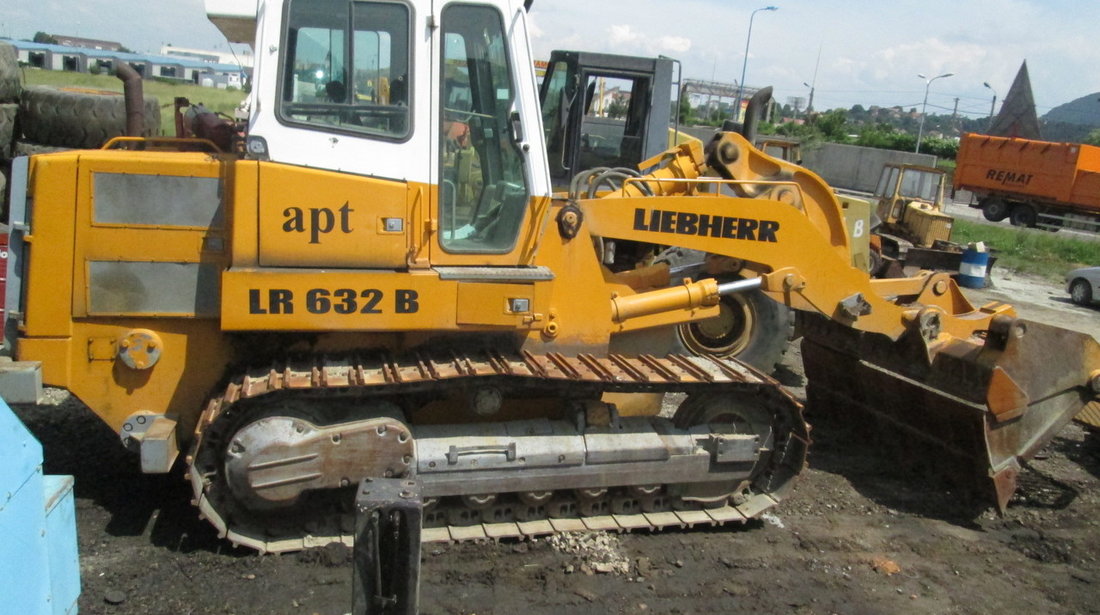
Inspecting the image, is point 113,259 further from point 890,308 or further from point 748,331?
point 748,331

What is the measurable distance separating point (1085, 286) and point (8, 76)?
16.1 meters

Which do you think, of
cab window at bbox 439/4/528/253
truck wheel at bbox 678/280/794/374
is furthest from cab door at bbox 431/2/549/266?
truck wheel at bbox 678/280/794/374

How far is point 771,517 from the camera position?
5.72m

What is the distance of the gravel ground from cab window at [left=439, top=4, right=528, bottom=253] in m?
1.77

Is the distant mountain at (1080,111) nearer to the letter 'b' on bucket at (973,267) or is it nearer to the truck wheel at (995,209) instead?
the truck wheel at (995,209)

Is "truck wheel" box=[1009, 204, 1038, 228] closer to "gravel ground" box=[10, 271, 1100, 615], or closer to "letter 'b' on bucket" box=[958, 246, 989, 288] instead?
"letter 'b' on bucket" box=[958, 246, 989, 288]

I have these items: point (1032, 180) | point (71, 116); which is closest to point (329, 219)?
point (71, 116)

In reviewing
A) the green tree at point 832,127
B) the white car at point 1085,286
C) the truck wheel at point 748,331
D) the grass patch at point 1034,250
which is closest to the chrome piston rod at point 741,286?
the truck wheel at point 748,331

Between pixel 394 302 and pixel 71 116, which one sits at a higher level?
pixel 71 116

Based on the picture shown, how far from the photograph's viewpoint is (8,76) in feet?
30.4

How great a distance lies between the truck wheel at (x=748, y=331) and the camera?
807 centimetres

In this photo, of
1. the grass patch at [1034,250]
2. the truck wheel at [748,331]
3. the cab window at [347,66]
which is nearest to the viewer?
the cab window at [347,66]

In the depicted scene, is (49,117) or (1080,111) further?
(1080,111)

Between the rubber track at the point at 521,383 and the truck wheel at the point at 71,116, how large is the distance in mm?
5513
